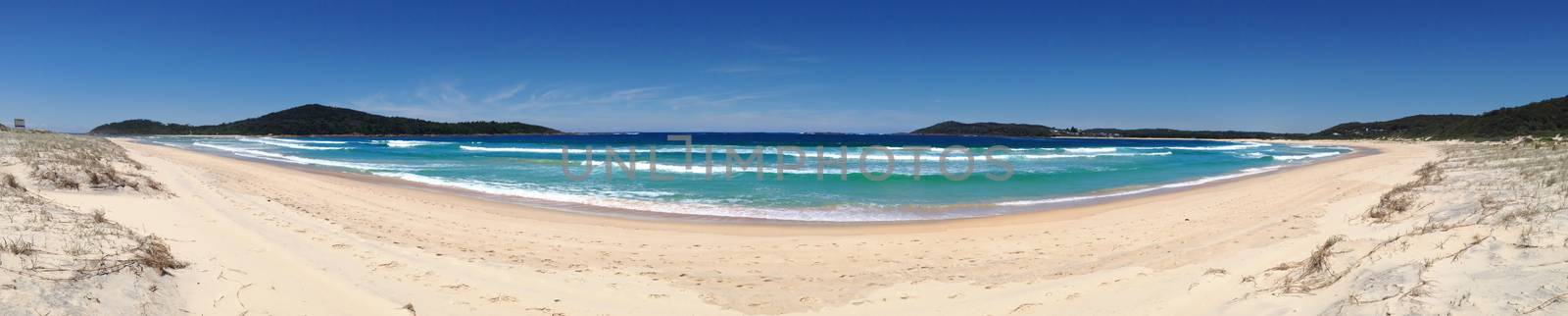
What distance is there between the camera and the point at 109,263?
364cm

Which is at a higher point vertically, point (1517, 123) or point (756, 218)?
point (1517, 123)

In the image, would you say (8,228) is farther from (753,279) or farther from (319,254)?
(753,279)

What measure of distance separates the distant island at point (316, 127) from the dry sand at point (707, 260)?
106542mm

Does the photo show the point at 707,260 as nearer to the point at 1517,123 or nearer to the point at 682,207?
the point at 682,207

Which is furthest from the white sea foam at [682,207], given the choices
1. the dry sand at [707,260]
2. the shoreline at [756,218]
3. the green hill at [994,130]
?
the green hill at [994,130]

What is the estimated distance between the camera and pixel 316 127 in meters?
102

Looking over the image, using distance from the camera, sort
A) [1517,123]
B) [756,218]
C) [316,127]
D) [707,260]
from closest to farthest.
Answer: [707,260], [756,218], [1517,123], [316,127]

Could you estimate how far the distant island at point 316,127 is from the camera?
96.5 m

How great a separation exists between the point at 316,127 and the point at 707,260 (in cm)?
12128

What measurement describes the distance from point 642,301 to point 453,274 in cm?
171

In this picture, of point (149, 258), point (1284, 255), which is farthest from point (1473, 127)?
point (149, 258)

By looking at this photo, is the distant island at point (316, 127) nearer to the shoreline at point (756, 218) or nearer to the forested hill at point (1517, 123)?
the shoreline at point (756, 218)

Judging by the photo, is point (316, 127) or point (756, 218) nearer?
point (756, 218)

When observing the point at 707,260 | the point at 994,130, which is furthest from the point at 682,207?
the point at 994,130
